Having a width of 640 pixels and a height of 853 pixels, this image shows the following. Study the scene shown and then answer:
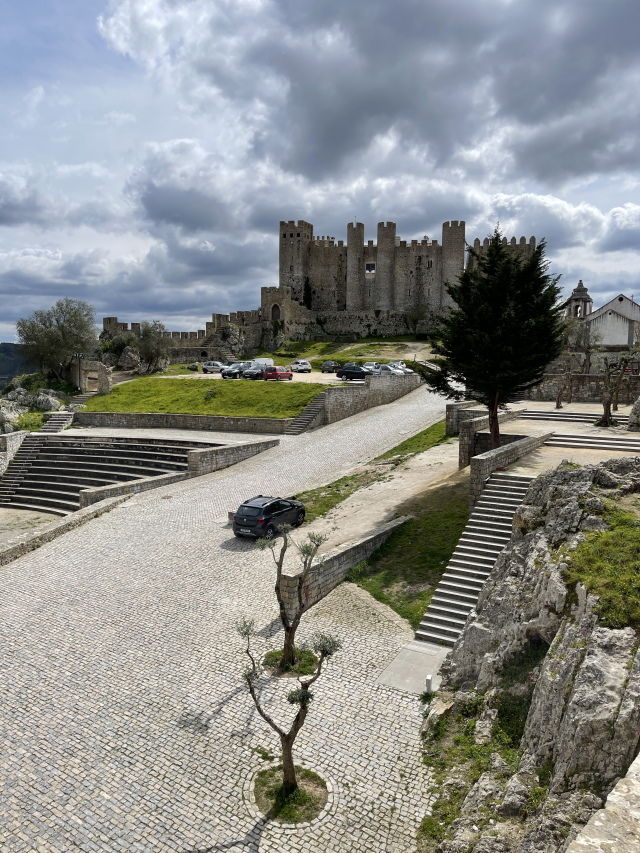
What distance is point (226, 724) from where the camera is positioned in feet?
28.3

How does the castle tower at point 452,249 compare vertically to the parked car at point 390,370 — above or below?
above

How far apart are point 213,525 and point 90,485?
34.0 feet

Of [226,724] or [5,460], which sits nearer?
[226,724]

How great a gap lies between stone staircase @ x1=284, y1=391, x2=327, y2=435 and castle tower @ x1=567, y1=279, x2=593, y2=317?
51366 mm

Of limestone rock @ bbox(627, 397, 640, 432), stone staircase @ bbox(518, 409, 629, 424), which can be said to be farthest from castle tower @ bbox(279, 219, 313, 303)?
limestone rock @ bbox(627, 397, 640, 432)

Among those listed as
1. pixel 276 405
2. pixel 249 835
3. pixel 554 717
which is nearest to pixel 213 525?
pixel 249 835

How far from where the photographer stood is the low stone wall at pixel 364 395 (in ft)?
105

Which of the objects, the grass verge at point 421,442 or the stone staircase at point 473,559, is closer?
the stone staircase at point 473,559

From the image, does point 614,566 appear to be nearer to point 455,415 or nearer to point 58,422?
point 455,415

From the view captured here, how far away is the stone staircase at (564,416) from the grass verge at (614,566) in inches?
573

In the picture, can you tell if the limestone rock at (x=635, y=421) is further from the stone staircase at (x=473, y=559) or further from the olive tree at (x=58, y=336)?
the olive tree at (x=58, y=336)

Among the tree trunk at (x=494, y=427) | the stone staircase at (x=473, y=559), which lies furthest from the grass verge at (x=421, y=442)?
the stone staircase at (x=473, y=559)

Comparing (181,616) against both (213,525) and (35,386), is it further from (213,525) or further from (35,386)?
(35,386)

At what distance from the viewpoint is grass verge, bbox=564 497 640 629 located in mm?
7074
